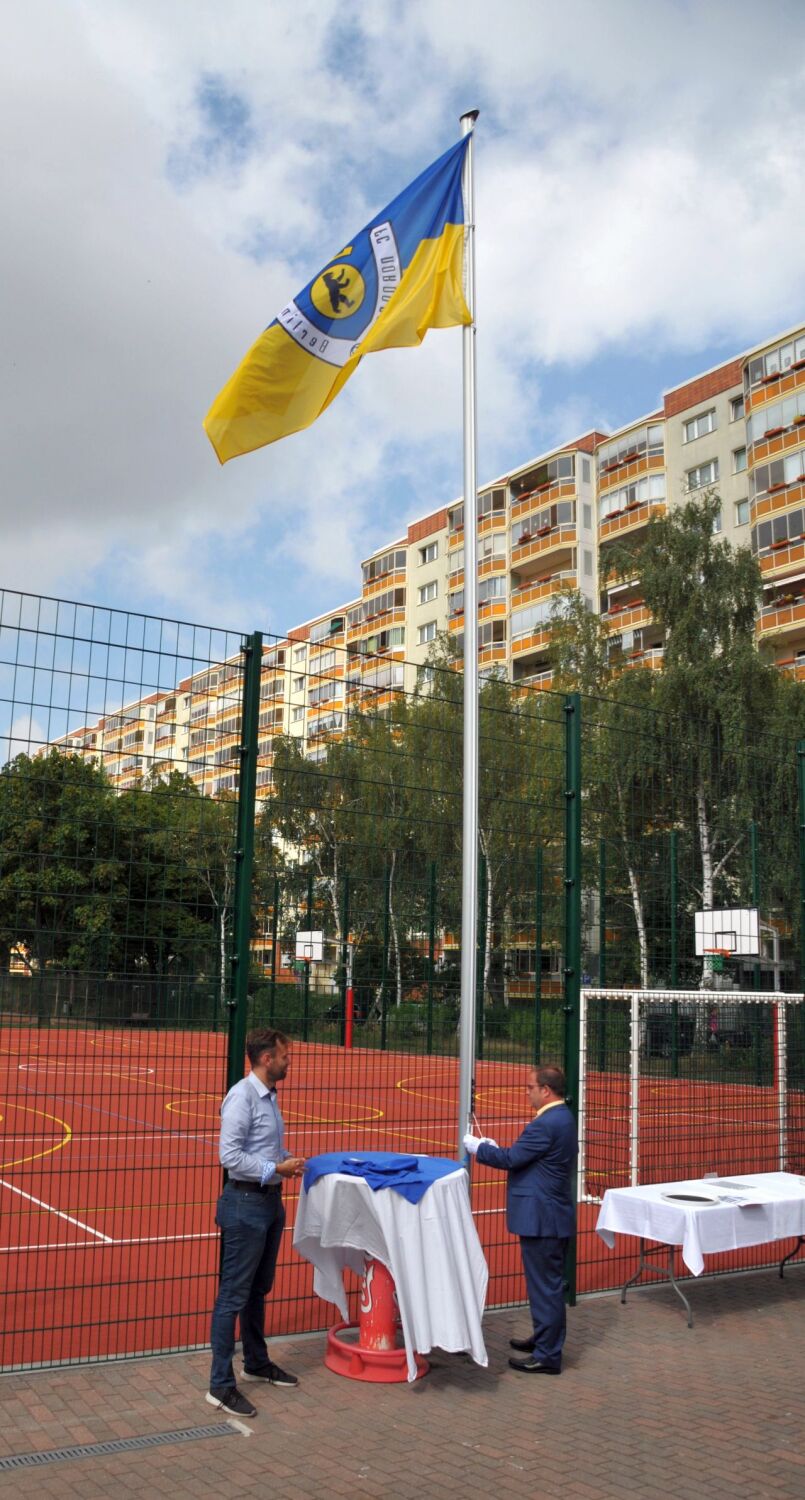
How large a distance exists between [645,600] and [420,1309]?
29358mm

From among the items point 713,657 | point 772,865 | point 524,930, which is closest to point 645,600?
point 713,657

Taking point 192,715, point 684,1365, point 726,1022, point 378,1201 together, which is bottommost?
point 684,1365

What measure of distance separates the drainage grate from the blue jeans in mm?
265

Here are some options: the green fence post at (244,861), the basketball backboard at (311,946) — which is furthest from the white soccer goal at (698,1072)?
the green fence post at (244,861)

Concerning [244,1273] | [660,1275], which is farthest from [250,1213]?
[660,1275]

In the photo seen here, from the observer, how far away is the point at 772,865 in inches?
886

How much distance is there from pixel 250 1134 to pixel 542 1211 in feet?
5.71

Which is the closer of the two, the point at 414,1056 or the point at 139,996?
the point at 139,996

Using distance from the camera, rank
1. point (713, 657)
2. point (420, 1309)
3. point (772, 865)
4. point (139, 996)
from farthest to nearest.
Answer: point (713, 657), point (772, 865), point (139, 996), point (420, 1309)

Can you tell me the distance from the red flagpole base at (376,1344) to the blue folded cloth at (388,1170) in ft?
1.50

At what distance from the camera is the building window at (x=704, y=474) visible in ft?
166

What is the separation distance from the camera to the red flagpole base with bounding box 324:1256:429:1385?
6.39 m

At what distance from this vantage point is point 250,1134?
6.16m

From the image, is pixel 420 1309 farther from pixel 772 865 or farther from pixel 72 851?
pixel 772 865
